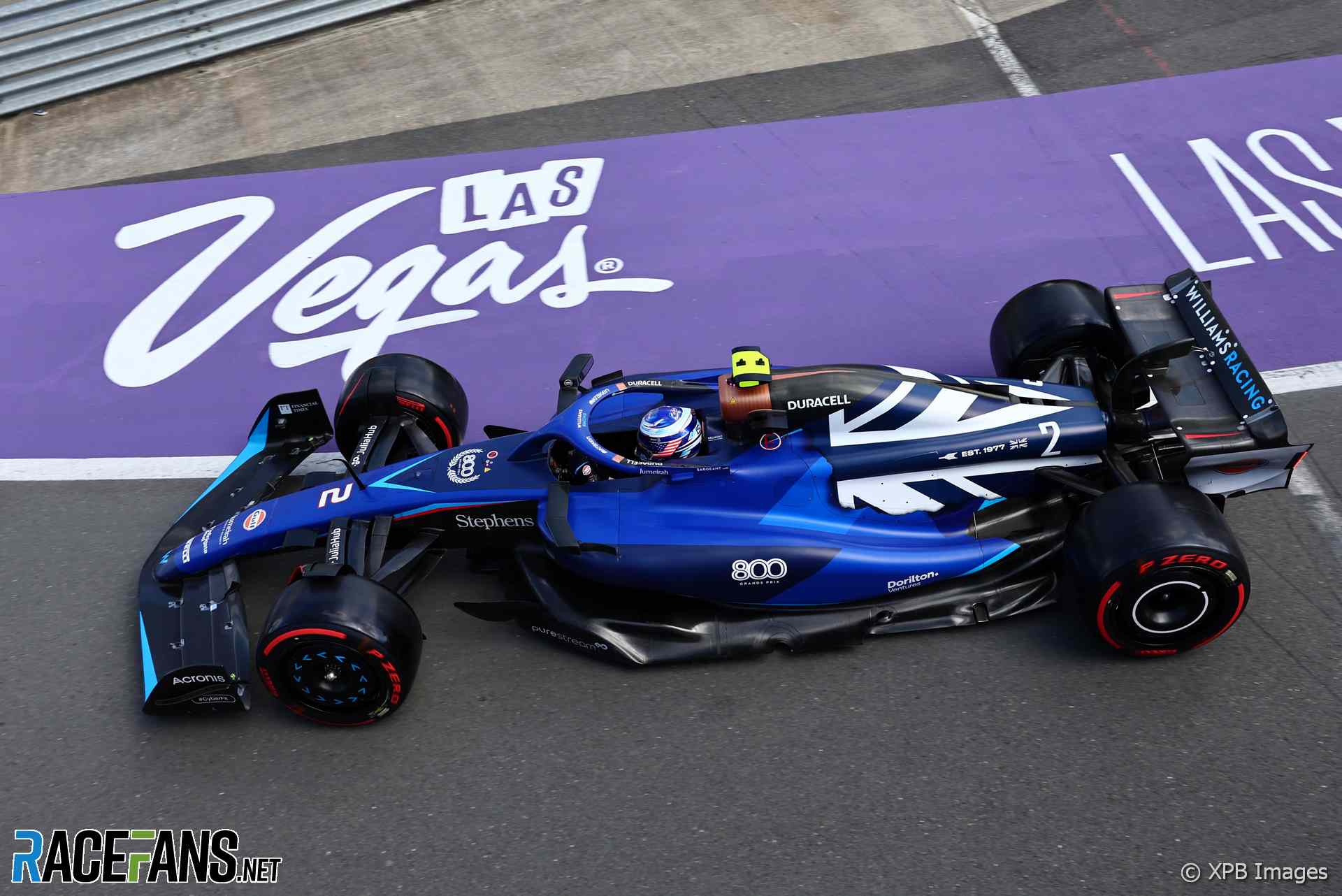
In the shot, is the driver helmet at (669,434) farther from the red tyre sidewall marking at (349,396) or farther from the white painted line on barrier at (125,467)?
the white painted line on barrier at (125,467)

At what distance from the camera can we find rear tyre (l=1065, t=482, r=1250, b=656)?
4980 millimetres

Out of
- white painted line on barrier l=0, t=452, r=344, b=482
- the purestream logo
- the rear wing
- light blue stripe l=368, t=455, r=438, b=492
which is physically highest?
the rear wing

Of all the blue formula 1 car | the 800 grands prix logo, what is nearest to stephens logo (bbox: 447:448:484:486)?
the blue formula 1 car

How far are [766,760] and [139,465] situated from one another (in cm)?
468

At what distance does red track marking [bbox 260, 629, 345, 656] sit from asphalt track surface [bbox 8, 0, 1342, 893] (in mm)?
632

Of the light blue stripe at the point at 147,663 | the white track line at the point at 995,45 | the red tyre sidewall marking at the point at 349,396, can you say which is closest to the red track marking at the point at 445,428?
the red tyre sidewall marking at the point at 349,396

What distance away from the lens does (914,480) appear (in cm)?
562

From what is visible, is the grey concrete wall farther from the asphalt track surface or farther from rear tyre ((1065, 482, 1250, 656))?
rear tyre ((1065, 482, 1250, 656))

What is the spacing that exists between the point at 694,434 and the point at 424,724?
1977 mm

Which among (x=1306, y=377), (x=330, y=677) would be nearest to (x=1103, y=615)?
(x=1306, y=377)

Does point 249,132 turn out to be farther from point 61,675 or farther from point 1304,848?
point 1304,848

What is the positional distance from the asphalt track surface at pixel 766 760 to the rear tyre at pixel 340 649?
0.84ft

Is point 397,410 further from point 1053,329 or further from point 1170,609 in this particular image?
point 1170,609

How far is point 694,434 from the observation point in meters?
5.60
